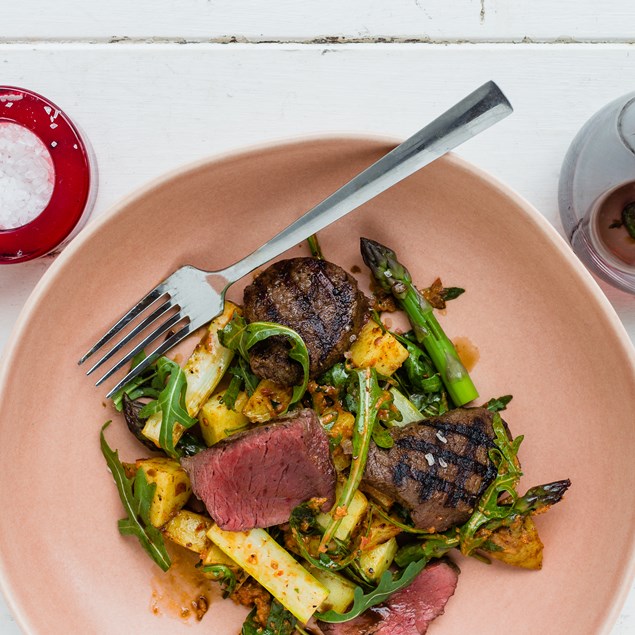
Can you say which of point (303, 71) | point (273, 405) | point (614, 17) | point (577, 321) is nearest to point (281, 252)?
point (273, 405)

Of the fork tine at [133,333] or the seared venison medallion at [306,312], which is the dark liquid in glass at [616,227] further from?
the fork tine at [133,333]

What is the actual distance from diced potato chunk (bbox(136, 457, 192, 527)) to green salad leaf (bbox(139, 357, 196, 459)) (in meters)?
0.08

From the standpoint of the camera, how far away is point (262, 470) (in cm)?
266

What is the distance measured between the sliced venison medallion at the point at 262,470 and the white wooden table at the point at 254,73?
1116 millimetres

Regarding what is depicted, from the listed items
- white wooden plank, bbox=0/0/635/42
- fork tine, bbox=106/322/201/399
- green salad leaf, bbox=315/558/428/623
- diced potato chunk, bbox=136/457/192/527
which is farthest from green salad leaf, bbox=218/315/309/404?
white wooden plank, bbox=0/0/635/42

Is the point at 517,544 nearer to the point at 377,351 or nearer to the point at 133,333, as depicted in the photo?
the point at 377,351

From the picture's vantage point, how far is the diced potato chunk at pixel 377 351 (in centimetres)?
275

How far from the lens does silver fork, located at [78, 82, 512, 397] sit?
2.50 m

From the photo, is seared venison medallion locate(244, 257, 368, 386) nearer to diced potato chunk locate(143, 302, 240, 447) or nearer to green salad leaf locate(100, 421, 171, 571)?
diced potato chunk locate(143, 302, 240, 447)

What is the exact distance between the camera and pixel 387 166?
99.9 inches

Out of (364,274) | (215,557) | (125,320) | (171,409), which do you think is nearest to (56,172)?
(125,320)

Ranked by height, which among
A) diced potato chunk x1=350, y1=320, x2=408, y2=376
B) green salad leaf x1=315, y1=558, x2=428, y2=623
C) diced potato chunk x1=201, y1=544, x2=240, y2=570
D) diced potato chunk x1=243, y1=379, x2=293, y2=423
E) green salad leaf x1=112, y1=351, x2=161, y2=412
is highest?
green salad leaf x1=112, y1=351, x2=161, y2=412

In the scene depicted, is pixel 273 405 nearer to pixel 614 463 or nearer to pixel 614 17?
pixel 614 463

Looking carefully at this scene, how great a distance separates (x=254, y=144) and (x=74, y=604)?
6.32ft
